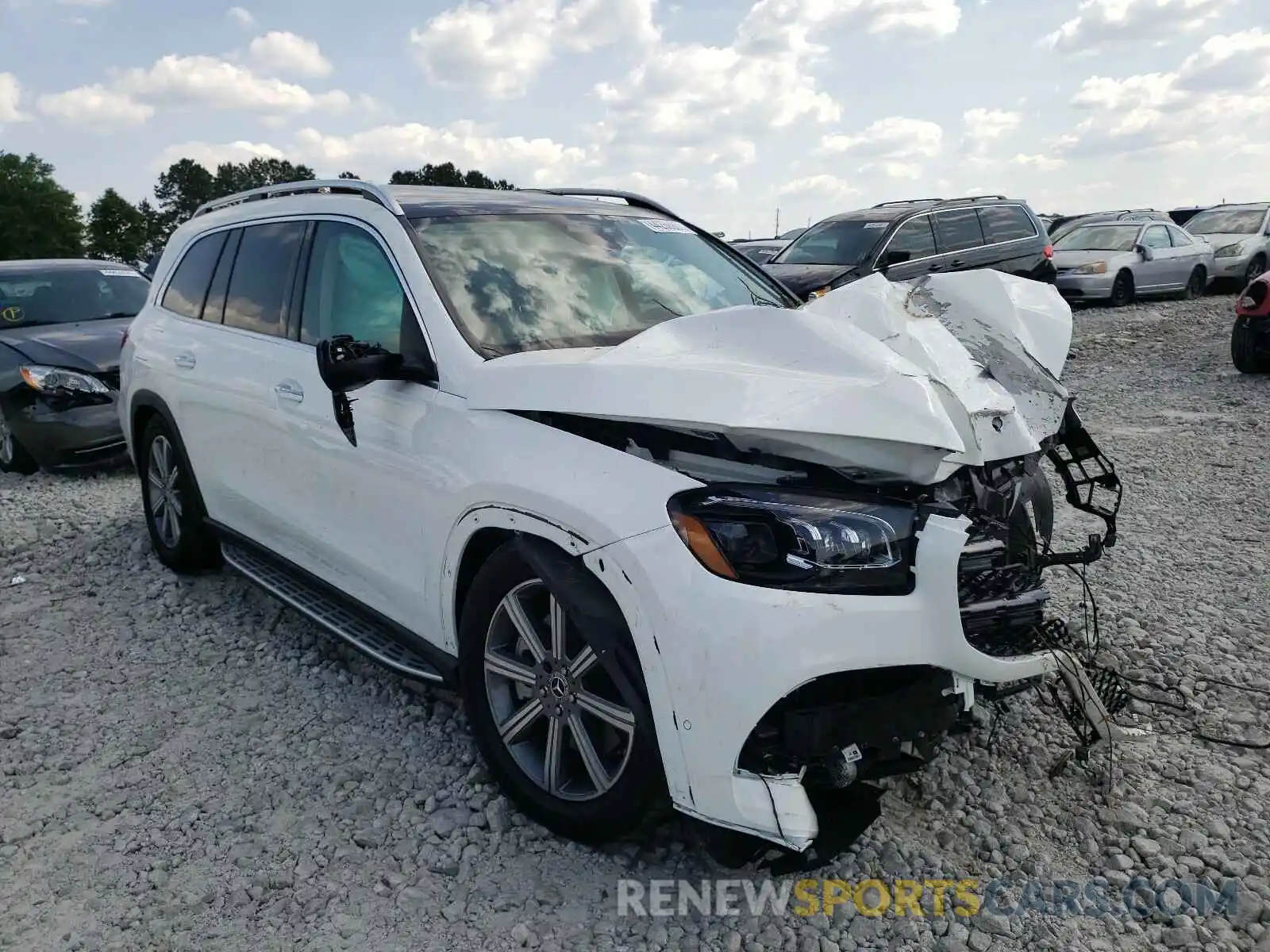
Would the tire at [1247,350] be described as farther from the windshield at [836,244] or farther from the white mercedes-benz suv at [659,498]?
the white mercedes-benz suv at [659,498]

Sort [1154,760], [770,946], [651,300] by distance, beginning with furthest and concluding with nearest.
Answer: [651,300]
[1154,760]
[770,946]

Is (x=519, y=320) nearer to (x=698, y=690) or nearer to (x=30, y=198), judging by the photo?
(x=698, y=690)

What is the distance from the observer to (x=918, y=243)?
1225cm

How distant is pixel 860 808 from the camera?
98.0 inches

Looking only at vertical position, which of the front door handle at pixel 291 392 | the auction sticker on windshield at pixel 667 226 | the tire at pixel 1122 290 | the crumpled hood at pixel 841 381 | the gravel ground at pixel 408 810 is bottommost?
the gravel ground at pixel 408 810

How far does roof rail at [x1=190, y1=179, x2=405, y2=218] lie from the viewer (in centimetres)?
359

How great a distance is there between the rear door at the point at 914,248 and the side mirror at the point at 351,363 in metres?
9.25

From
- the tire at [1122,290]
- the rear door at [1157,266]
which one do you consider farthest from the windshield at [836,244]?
the rear door at [1157,266]

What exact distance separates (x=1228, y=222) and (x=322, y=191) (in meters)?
21.1

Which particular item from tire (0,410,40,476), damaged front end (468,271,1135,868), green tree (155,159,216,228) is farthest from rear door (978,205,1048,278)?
green tree (155,159,216,228)

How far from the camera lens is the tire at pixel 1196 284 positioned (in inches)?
706

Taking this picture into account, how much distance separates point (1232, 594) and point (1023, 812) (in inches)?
89.6

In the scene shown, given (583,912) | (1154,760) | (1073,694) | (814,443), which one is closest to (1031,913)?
(1073,694)

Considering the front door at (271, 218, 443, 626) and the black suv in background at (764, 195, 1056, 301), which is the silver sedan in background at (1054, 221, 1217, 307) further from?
the front door at (271, 218, 443, 626)
